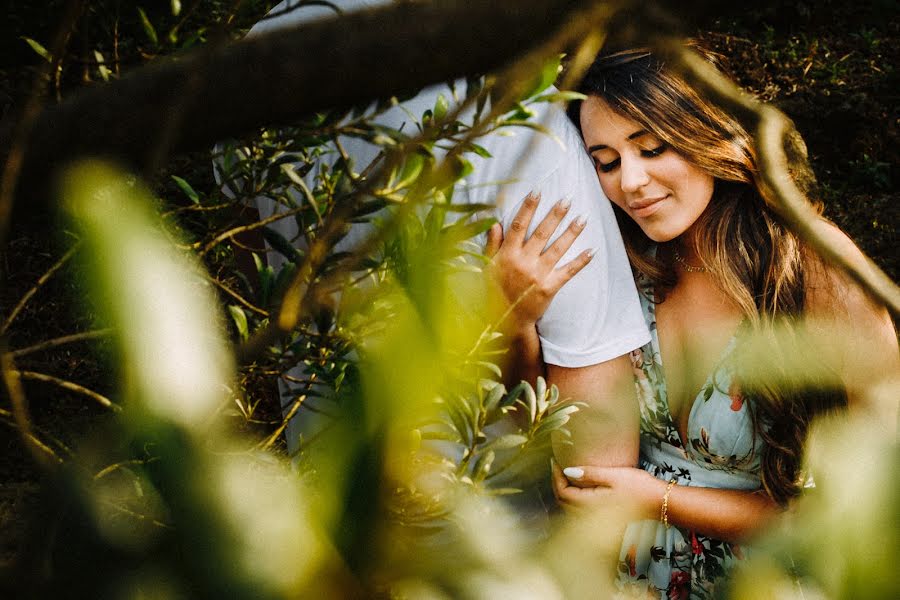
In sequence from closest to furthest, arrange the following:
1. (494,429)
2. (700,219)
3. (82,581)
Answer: (82,581), (494,429), (700,219)

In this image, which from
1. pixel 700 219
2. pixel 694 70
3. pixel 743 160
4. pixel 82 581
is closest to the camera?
pixel 82 581

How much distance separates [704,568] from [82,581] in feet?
7.74

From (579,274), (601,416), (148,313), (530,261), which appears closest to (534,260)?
(530,261)

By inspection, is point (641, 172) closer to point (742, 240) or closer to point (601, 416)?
point (742, 240)

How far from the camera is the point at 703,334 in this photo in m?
2.36

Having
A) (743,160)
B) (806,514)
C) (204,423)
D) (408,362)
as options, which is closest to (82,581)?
(204,423)

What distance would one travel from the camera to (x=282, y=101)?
510mm

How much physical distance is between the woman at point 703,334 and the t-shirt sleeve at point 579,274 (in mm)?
163

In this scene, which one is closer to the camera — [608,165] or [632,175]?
[632,175]

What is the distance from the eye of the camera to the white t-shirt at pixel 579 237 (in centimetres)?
169

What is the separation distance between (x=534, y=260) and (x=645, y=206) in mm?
524

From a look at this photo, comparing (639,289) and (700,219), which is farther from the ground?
(700,219)

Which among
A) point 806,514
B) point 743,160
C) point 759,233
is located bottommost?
point 759,233

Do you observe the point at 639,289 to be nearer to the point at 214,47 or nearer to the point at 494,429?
the point at 494,429
